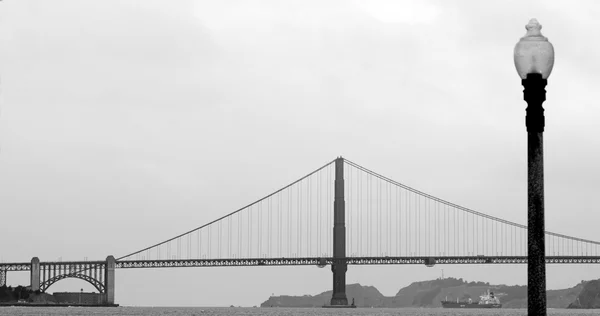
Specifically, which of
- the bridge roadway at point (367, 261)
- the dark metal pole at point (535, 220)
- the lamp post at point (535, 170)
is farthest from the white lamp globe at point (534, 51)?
the bridge roadway at point (367, 261)

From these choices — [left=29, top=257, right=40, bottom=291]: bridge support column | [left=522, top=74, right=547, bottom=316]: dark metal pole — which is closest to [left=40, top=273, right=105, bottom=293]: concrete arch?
[left=29, top=257, right=40, bottom=291]: bridge support column

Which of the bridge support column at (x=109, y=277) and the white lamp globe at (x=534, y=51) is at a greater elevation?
the white lamp globe at (x=534, y=51)

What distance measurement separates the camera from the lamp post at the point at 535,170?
9172 mm

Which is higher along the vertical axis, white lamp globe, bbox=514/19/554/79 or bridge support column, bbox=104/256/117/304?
white lamp globe, bbox=514/19/554/79

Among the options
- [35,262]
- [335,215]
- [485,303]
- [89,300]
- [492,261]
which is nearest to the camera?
[492,261]

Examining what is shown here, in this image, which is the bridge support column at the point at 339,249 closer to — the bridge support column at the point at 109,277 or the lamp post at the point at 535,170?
the bridge support column at the point at 109,277

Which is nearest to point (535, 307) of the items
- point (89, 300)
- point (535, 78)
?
point (535, 78)

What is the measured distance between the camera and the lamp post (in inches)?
361

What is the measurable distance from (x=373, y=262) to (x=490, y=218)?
37.1 ft

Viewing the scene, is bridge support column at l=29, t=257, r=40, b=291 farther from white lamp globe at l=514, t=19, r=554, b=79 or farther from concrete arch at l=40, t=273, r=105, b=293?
white lamp globe at l=514, t=19, r=554, b=79

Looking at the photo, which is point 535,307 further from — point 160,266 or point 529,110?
point 160,266

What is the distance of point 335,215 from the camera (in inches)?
4656

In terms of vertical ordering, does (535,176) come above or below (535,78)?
below

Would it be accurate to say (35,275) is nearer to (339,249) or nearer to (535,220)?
(339,249)
